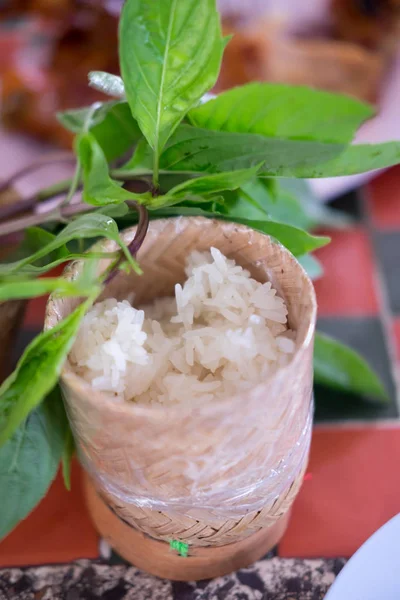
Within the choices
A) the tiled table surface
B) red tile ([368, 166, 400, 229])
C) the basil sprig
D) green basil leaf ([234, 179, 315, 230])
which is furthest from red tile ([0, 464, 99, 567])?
red tile ([368, 166, 400, 229])

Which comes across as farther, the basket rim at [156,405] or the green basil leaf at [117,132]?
the green basil leaf at [117,132]

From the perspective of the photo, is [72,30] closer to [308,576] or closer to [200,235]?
[200,235]

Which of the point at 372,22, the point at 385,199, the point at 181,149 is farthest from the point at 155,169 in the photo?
the point at 372,22

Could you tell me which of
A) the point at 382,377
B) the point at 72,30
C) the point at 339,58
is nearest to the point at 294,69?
the point at 339,58

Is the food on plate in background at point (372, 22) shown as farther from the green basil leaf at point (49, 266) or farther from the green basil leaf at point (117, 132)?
the green basil leaf at point (49, 266)

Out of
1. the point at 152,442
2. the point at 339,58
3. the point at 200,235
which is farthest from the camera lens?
the point at 339,58

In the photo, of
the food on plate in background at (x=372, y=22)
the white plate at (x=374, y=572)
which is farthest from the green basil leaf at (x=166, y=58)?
the food on plate in background at (x=372, y=22)

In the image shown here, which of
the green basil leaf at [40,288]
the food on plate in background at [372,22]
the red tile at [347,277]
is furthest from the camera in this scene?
the food on plate in background at [372,22]
